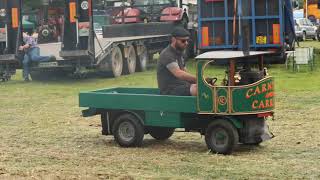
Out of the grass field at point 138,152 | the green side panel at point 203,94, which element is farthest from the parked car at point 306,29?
the green side panel at point 203,94

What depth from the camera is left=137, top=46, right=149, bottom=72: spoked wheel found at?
74.7 ft

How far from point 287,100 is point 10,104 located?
586 centimetres

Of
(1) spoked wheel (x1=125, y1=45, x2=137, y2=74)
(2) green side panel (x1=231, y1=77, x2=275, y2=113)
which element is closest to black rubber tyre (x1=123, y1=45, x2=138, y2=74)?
(1) spoked wheel (x1=125, y1=45, x2=137, y2=74)

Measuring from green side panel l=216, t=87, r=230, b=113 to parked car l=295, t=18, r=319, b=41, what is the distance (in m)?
35.4

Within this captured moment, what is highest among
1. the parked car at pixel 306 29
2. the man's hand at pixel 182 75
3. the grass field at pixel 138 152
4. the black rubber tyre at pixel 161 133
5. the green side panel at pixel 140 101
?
the parked car at pixel 306 29

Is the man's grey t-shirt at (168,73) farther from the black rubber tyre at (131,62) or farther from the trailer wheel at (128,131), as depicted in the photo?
the black rubber tyre at (131,62)

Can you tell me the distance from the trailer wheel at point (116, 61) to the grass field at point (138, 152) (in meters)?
6.47

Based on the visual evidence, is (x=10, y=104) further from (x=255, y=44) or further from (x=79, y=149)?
(x=255, y=44)

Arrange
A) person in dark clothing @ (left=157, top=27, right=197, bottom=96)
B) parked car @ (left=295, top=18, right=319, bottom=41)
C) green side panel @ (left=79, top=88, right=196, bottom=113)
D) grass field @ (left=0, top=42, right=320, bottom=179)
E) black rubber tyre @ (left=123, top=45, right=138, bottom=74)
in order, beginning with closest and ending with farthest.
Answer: grass field @ (left=0, top=42, right=320, bottom=179) < green side panel @ (left=79, top=88, right=196, bottom=113) < person in dark clothing @ (left=157, top=27, right=197, bottom=96) < black rubber tyre @ (left=123, top=45, right=138, bottom=74) < parked car @ (left=295, top=18, right=319, bottom=41)

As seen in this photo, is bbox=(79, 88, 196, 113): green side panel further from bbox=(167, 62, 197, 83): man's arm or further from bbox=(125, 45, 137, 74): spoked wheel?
bbox=(125, 45, 137, 74): spoked wheel

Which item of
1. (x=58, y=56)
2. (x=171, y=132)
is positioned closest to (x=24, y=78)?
(x=58, y=56)

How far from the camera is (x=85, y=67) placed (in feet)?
64.9

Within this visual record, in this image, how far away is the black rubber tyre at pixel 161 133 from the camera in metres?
9.70

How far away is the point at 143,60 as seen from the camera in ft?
75.6
